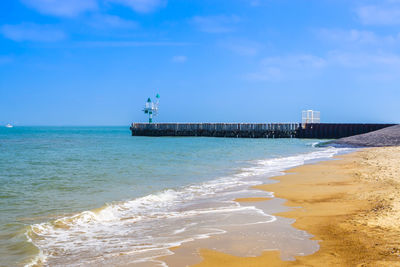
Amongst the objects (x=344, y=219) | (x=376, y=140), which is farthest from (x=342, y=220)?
(x=376, y=140)

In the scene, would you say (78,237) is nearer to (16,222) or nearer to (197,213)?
(16,222)

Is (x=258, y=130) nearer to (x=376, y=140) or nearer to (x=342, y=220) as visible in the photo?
(x=376, y=140)

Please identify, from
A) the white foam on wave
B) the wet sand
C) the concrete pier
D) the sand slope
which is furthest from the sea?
the concrete pier

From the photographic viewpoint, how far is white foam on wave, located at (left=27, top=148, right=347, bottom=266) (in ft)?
16.0

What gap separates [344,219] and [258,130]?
1828 inches

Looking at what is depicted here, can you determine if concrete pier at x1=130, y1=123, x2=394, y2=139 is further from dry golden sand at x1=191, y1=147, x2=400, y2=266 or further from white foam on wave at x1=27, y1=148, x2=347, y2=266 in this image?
white foam on wave at x1=27, y1=148, x2=347, y2=266

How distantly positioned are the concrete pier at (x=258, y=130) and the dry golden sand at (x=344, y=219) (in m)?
35.3

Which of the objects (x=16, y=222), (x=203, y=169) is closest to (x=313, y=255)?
(x=16, y=222)

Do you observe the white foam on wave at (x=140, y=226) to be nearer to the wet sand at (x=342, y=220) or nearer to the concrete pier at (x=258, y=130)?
the wet sand at (x=342, y=220)

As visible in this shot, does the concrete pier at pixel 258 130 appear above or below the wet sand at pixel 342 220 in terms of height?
above

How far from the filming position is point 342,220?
585 cm

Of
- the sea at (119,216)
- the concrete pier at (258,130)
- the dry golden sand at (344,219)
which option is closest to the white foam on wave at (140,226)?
the sea at (119,216)

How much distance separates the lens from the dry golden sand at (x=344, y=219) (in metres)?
4.15

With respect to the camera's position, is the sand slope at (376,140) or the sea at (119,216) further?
the sand slope at (376,140)
